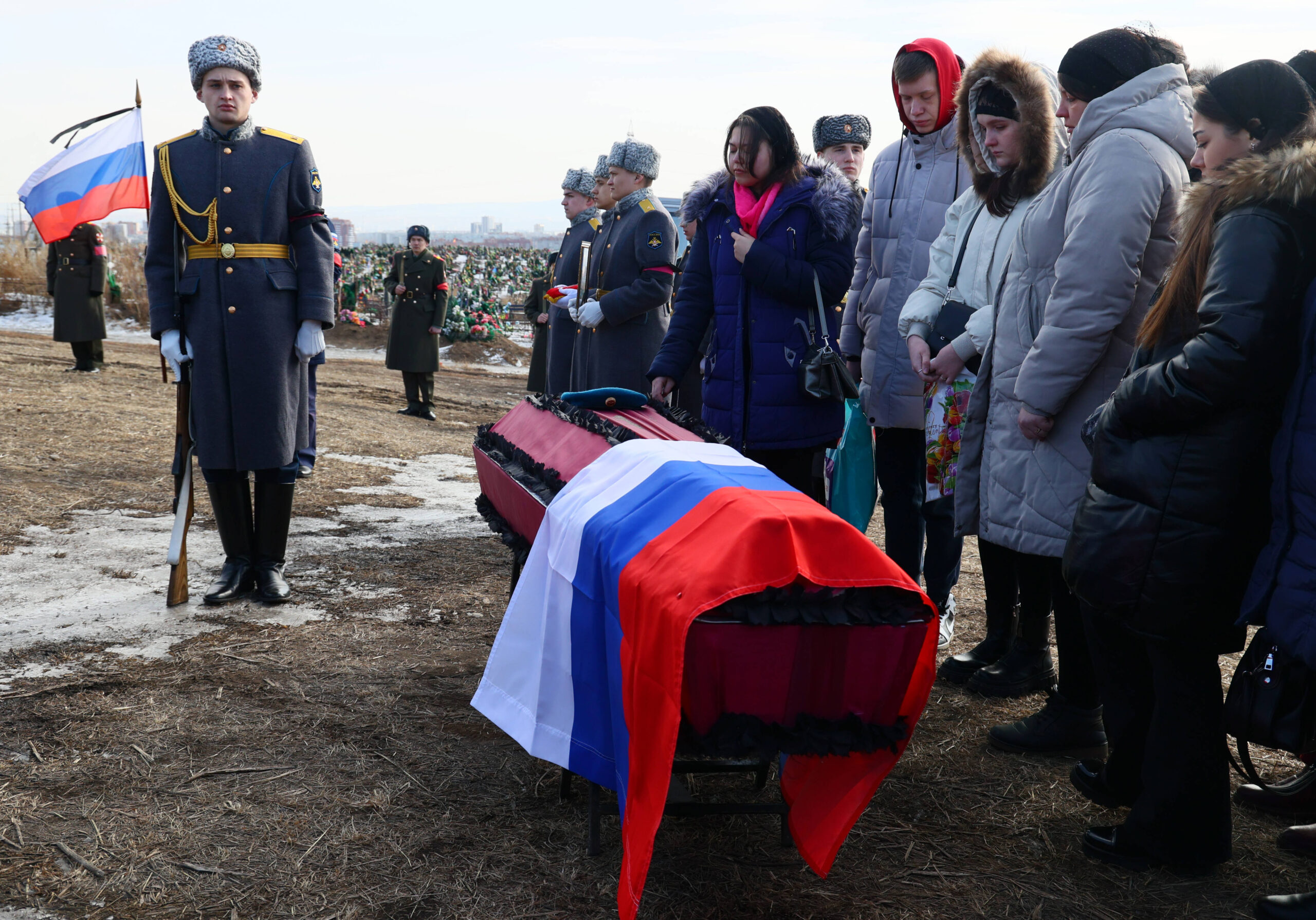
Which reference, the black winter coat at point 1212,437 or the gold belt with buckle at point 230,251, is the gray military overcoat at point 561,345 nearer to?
the gold belt with buckle at point 230,251

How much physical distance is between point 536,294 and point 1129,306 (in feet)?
34.2

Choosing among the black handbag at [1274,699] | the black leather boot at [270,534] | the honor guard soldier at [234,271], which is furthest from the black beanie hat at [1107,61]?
the black leather boot at [270,534]

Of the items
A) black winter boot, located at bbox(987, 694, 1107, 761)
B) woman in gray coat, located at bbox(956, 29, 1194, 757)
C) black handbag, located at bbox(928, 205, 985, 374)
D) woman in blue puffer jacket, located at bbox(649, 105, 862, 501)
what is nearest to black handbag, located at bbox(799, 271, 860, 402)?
woman in blue puffer jacket, located at bbox(649, 105, 862, 501)

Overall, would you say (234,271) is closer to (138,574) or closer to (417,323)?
(138,574)

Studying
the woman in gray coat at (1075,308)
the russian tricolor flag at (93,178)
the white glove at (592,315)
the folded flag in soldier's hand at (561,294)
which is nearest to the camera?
the woman in gray coat at (1075,308)

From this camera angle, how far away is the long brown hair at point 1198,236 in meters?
2.04

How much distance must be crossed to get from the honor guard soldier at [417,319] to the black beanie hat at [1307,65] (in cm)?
859

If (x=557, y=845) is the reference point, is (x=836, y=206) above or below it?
above

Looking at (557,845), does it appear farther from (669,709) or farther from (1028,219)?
(1028,219)

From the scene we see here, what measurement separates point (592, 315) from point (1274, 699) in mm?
3758

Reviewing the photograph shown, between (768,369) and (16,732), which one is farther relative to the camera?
(768,369)

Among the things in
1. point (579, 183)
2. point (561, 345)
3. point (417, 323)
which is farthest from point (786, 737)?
point (417, 323)

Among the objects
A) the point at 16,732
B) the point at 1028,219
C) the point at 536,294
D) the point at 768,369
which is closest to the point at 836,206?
the point at 768,369

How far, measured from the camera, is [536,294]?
41.3 feet
